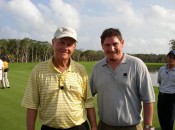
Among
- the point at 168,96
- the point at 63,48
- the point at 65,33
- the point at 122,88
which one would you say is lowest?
the point at 168,96

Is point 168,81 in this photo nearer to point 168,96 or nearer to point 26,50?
point 168,96

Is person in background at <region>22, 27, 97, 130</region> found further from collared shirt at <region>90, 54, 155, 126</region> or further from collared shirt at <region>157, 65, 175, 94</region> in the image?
collared shirt at <region>157, 65, 175, 94</region>

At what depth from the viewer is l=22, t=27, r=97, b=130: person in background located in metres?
3.51

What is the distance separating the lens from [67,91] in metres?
3.55

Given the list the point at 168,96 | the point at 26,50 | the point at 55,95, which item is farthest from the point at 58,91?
the point at 26,50

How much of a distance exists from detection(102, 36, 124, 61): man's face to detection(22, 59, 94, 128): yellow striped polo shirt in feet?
2.13

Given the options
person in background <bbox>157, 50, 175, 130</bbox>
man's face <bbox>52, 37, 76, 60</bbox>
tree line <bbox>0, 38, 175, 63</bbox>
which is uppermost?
tree line <bbox>0, 38, 175, 63</bbox>

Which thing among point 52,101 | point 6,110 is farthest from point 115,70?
point 6,110

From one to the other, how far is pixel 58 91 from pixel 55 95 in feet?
0.20

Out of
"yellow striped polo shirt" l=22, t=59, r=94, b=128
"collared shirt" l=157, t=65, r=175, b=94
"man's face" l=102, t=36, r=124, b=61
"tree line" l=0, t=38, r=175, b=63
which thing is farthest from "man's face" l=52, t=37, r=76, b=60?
"tree line" l=0, t=38, r=175, b=63

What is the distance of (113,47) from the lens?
3992mm

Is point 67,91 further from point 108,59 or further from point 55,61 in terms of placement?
point 108,59

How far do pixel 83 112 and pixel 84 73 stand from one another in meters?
0.51

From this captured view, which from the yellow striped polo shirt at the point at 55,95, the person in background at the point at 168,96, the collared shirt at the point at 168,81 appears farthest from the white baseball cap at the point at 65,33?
the collared shirt at the point at 168,81
